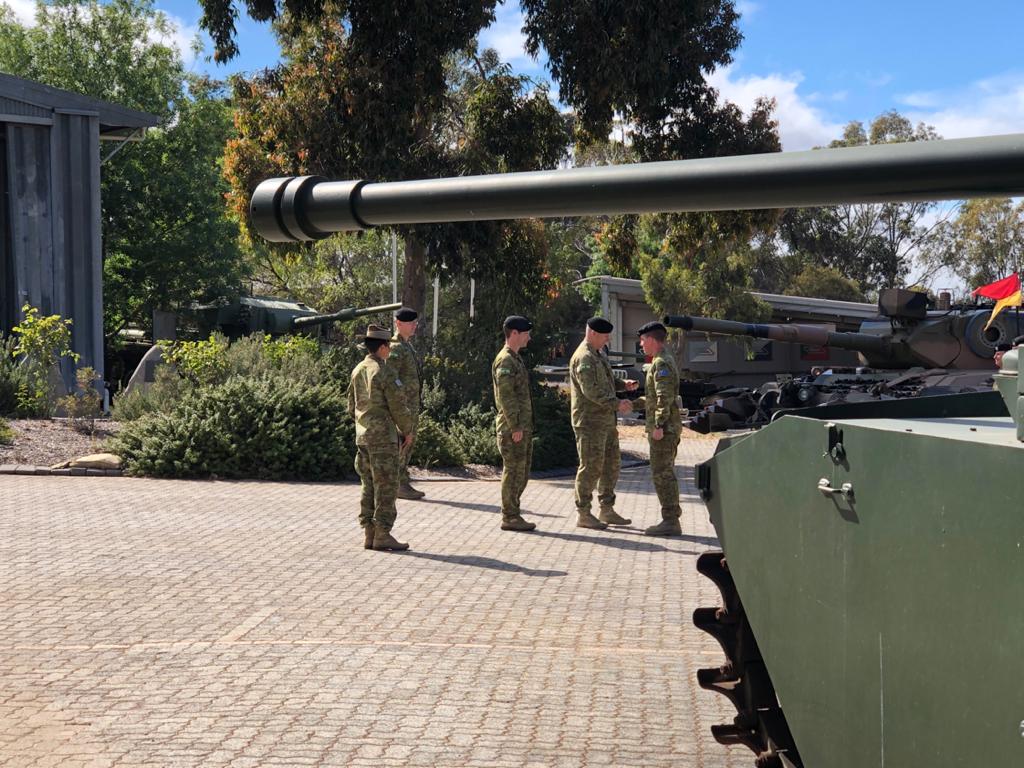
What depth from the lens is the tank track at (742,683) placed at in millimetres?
4387

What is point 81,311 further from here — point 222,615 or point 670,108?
point 222,615

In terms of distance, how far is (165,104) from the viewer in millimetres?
36844

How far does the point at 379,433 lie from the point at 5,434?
7.64 meters

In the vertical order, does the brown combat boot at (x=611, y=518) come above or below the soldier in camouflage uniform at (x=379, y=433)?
below

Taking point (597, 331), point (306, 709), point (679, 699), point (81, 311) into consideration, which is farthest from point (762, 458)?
point (81, 311)

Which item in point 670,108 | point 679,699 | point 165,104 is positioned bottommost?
point 679,699

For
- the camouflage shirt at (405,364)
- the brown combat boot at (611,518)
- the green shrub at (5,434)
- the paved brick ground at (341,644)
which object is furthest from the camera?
the green shrub at (5,434)

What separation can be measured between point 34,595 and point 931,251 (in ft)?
148

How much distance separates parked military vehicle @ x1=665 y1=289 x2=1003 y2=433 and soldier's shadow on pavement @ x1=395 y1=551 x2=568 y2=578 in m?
7.89

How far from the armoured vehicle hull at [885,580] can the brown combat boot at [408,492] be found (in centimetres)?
887

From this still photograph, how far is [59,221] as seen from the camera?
826 inches

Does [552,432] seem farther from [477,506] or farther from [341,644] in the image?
[341,644]

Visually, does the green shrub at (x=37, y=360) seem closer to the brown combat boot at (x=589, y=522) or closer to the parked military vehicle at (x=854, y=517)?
the brown combat boot at (x=589, y=522)

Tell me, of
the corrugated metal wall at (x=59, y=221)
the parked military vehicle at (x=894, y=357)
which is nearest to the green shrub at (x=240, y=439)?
the parked military vehicle at (x=894, y=357)
